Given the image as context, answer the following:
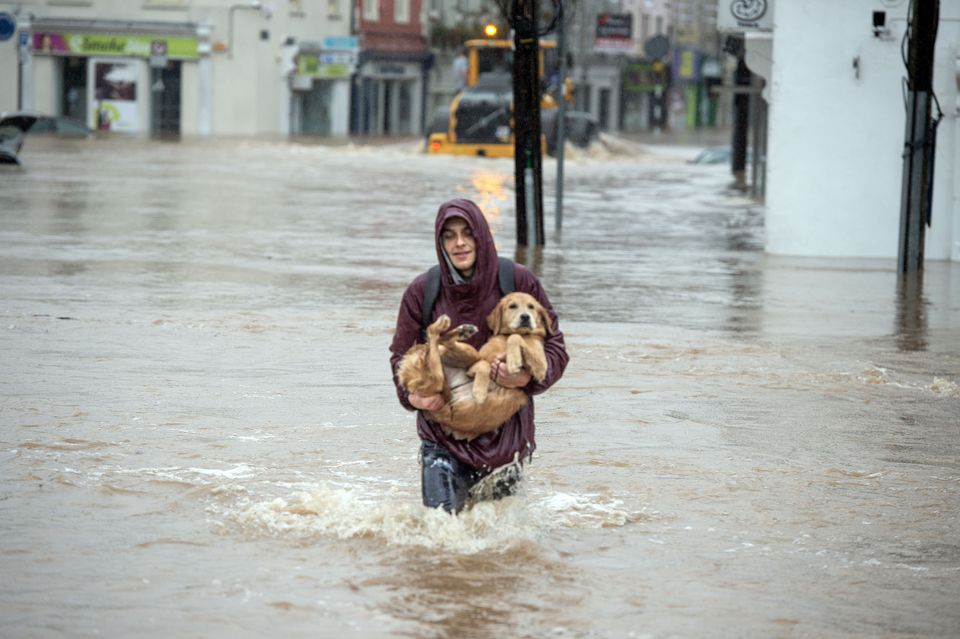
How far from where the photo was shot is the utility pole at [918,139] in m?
17.6

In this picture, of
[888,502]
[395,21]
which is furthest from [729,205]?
[395,21]

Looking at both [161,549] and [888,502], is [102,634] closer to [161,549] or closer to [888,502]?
[161,549]

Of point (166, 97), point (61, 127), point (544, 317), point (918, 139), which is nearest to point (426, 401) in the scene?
point (544, 317)

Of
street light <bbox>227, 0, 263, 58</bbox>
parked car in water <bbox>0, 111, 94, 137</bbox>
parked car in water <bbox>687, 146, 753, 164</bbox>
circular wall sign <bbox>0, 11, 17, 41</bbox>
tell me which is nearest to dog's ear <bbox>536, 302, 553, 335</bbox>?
circular wall sign <bbox>0, 11, 17, 41</bbox>

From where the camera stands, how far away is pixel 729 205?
31375 mm

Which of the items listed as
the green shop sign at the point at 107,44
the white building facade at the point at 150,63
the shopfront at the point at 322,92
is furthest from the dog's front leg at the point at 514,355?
the shopfront at the point at 322,92

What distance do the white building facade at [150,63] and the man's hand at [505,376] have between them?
2074 inches

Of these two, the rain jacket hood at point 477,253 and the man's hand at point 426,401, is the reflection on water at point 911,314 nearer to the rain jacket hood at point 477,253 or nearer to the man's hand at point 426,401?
the rain jacket hood at point 477,253

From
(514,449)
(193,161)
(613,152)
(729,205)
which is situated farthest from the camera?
(613,152)

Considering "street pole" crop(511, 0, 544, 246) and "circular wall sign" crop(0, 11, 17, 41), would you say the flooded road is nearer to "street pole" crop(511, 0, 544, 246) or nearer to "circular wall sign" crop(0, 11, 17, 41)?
"street pole" crop(511, 0, 544, 246)

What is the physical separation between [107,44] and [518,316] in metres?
54.7

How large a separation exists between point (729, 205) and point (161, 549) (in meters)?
25.1

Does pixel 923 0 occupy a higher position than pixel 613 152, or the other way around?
pixel 923 0

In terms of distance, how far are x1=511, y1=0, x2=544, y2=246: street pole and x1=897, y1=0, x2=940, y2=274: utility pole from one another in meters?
4.18
